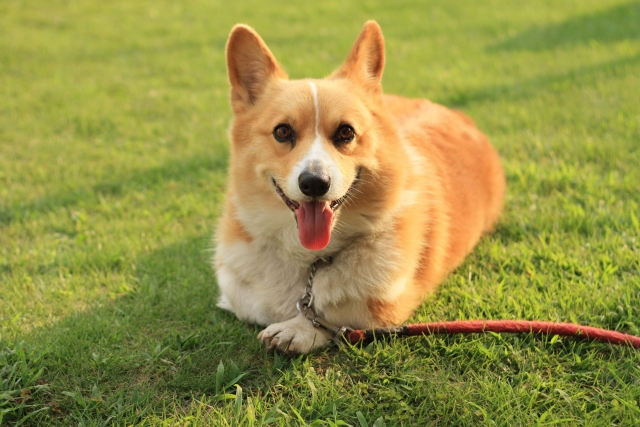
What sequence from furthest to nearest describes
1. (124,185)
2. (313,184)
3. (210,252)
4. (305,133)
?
1. (124,185)
2. (210,252)
3. (305,133)
4. (313,184)

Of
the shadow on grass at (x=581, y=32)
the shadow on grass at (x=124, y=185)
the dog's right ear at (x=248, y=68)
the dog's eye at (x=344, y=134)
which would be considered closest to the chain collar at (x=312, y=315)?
the dog's eye at (x=344, y=134)

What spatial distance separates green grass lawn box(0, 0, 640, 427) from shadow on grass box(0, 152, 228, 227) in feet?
0.08

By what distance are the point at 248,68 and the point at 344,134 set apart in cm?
73

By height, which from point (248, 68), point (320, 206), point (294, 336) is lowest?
point (294, 336)

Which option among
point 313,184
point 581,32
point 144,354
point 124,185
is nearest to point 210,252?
point 144,354

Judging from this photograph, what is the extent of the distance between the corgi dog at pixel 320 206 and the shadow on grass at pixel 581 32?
6.51m

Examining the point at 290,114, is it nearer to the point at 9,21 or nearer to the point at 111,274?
the point at 111,274

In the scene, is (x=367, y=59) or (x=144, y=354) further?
(x=367, y=59)

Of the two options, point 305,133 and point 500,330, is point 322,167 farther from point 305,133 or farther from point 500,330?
point 500,330

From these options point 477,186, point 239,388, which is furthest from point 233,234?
point 477,186

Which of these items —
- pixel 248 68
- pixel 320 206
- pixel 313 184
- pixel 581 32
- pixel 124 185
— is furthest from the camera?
pixel 581 32

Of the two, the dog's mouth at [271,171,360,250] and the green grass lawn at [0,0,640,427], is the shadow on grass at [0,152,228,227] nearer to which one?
the green grass lawn at [0,0,640,427]

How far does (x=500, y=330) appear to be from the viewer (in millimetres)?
2984

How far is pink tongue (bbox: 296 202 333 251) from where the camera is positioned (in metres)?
2.90
